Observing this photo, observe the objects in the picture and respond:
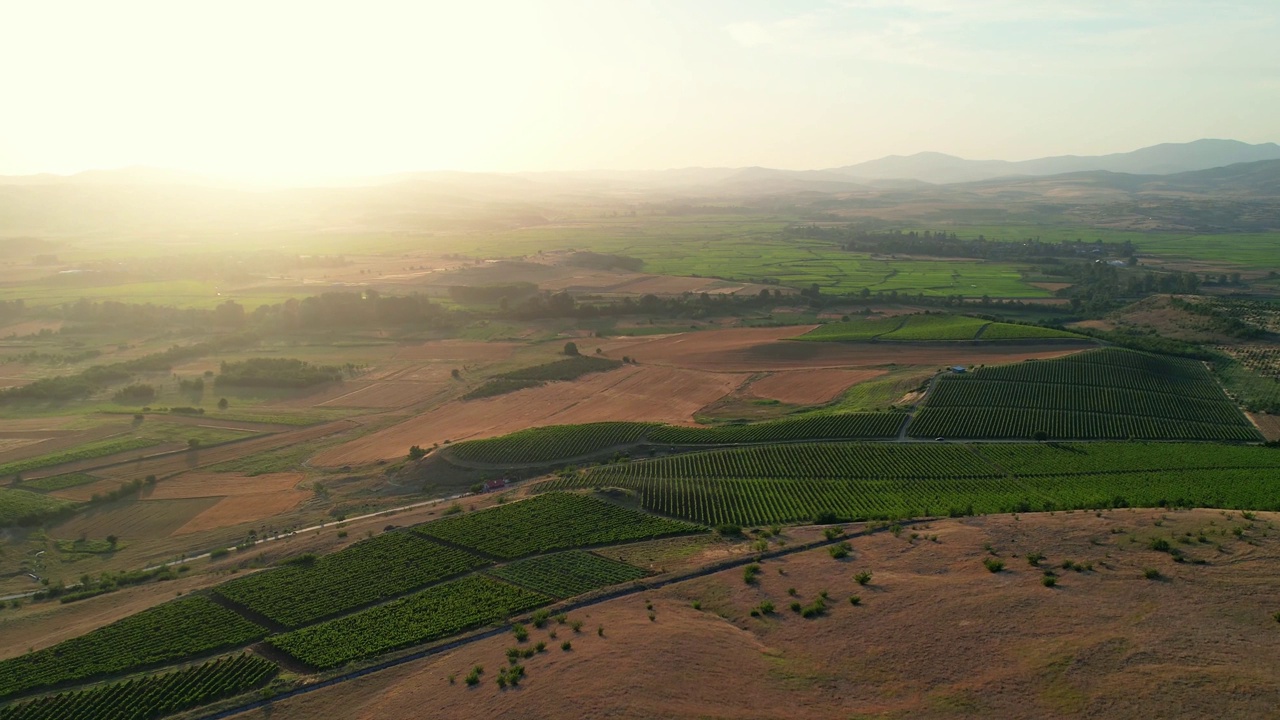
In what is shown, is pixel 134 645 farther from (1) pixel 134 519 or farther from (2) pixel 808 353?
(2) pixel 808 353

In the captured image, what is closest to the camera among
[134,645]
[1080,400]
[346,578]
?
[134,645]

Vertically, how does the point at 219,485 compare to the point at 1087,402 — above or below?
below

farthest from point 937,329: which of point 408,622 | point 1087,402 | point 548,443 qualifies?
point 408,622

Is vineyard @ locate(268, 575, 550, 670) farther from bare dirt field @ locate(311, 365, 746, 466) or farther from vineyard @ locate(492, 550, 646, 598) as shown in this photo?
bare dirt field @ locate(311, 365, 746, 466)

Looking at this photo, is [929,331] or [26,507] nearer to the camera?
[26,507]

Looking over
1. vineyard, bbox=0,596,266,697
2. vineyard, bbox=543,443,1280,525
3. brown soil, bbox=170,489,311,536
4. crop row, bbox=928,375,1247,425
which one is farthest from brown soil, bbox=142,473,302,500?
crop row, bbox=928,375,1247,425

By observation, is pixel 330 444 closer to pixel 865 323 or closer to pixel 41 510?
pixel 41 510

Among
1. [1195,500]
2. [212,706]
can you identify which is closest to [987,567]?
[1195,500]
